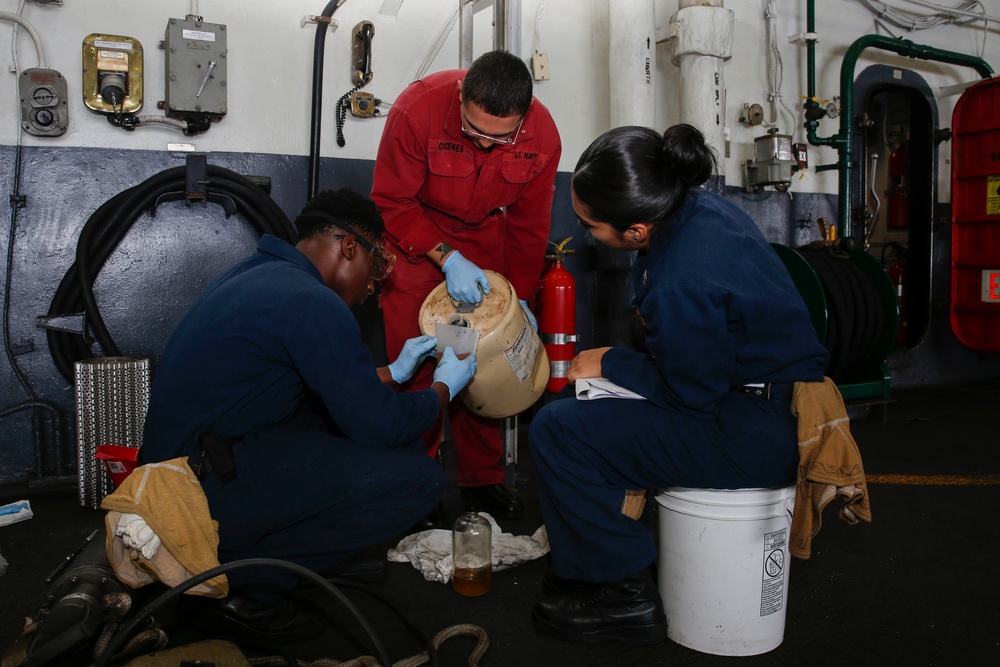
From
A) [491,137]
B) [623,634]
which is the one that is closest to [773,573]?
[623,634]

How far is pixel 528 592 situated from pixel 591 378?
27.2 inches

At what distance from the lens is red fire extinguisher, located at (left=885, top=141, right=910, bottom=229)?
5.70 meters

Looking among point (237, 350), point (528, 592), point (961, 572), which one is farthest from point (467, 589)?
point (961, 572)

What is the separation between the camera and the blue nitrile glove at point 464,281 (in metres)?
2.39

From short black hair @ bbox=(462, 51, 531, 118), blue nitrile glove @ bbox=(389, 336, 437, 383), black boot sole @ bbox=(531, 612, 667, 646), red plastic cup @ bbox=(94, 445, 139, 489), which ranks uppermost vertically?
short black hair @ bbox=(462, 51, 531, 118)

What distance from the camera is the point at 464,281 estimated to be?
241 cm

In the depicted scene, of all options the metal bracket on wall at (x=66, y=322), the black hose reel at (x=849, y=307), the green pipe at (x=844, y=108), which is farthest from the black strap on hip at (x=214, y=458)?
the green pipe at (x=844, y=108)

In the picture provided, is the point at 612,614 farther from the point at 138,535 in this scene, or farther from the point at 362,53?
the point at 362,53

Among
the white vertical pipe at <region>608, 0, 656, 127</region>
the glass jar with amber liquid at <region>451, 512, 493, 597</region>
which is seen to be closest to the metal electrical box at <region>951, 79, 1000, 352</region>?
the white vertical pipe at <region>608, 0, 656, 127</region>

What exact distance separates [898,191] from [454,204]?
4.51 m

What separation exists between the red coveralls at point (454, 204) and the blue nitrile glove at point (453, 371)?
0.43m

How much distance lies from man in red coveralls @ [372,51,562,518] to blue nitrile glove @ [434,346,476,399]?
280 millimetres

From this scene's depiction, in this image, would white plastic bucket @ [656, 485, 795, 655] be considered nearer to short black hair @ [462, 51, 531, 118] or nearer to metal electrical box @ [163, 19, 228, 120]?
short black hair @ [462, 51, 531, 118]

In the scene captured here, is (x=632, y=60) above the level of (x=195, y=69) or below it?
above
